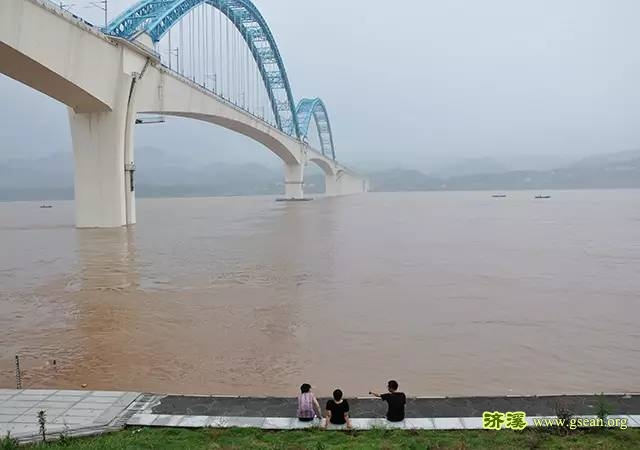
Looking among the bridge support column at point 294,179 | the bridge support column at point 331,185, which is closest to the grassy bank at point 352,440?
the bridge support column at point 294,179

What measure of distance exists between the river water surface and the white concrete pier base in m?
7.68

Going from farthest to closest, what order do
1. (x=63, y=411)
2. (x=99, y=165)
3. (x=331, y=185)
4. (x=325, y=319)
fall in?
1. (x=331, y=185)
2. (x=99, y=165)
3. (x=325, y=319)
4. (x=63, y=411)

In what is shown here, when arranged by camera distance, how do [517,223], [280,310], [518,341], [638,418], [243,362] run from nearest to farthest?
[638,418]
[243,362]
[518,341]
[280,310]
[517,223]

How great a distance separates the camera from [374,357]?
826cm

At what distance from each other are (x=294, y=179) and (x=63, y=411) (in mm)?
70989

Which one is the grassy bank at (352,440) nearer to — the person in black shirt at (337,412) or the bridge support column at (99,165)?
the person in black shirt at (337,412)

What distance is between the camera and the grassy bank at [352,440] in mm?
4559

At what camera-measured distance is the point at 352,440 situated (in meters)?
4.83

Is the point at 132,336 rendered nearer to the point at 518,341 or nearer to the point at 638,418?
the point at 518,341

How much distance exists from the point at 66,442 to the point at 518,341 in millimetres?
6821

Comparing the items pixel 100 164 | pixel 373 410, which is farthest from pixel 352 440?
pixel 100 164

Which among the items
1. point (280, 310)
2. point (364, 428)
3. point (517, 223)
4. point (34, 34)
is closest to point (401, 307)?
point (280, 310)

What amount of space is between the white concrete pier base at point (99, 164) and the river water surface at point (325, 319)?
7681 mm

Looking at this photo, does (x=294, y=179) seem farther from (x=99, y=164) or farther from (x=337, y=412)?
(x=337, y=412)
